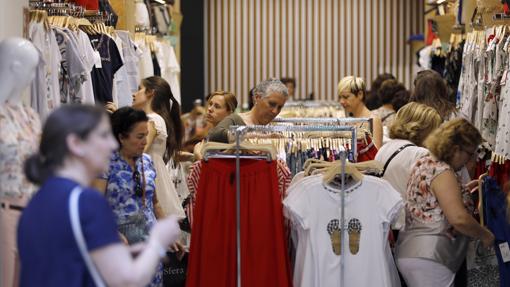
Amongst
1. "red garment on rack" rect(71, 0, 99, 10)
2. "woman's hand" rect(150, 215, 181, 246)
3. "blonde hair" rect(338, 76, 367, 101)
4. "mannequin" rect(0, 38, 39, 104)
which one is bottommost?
"woman's hand" rect(150, 215, 181, 246)

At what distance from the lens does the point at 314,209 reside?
5.61 metres

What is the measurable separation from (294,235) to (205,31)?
40.4 feet

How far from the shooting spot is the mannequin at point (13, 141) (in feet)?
14.0

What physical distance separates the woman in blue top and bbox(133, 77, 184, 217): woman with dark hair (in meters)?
3.23

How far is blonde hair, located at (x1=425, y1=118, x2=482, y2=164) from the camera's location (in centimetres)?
556

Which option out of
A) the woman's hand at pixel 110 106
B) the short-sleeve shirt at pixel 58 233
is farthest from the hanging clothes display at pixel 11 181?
the woman's hand at pixel 110 106

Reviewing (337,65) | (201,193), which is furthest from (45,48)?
(337,65)

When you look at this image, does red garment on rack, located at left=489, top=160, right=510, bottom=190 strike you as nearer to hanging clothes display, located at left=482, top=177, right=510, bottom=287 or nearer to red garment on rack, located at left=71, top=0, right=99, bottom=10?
hanging clothes display, located at left=482, top=177, right=510, bottom=287

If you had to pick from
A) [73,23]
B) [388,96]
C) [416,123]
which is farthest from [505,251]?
[388,96]

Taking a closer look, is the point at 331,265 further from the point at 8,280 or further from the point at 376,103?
the point at 376,103

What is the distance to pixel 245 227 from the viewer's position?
5.70m

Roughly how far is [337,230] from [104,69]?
236 cm

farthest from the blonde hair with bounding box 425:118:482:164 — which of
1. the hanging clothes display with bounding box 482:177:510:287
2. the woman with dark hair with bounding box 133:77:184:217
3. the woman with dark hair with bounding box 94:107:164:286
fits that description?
the woman with dark hair with bounding box 133:77:184:217

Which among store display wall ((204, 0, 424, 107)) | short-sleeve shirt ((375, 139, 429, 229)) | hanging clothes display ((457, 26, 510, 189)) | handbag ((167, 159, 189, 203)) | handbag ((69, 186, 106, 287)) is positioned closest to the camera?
handbag ((69, 186, 106, 287))
